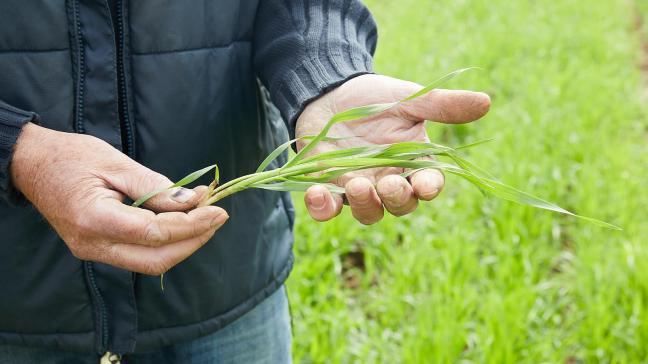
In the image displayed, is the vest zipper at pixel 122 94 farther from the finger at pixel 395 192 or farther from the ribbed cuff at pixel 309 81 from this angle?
the finger at pixel 395 192

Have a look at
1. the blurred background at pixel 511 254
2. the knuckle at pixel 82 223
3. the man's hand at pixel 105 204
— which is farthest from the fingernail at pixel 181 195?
the blurred background at pixel 511 254

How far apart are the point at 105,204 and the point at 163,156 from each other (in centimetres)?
19

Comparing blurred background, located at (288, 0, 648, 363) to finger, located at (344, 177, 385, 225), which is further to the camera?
blurred background, located at (288, 0, 648, 363)

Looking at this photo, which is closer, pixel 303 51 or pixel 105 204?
pixel 105 204

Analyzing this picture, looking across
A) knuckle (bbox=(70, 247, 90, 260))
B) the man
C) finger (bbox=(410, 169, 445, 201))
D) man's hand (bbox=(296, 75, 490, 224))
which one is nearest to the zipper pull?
the man

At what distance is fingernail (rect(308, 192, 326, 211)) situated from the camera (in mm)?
1052

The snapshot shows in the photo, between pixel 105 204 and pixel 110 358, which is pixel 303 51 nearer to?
pixel 105 204

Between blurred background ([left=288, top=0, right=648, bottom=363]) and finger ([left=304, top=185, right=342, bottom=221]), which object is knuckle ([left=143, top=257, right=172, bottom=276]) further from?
blurred background ([left=288, top=0, right=648, bottom=363])

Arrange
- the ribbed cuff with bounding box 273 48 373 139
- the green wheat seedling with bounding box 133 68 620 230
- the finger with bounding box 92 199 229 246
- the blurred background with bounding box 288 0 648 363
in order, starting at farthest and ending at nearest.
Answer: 1. the blurred background with bounding box 288 0 648 363
2. the ribbed cuff with bounding box 273 48 373 139
3. the green wheat seedling with bounding box 133 68 620 230
4. the finger with bounding box 92 199 229 246

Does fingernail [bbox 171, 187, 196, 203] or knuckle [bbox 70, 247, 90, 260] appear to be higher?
fingernail [bbox 171, 187, 196, 203]

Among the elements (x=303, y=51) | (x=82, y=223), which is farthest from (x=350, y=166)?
(x=82, y=223)

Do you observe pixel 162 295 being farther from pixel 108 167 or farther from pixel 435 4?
pixel 435 4

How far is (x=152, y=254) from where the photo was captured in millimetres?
1031

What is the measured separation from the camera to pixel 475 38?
17.4 ft
